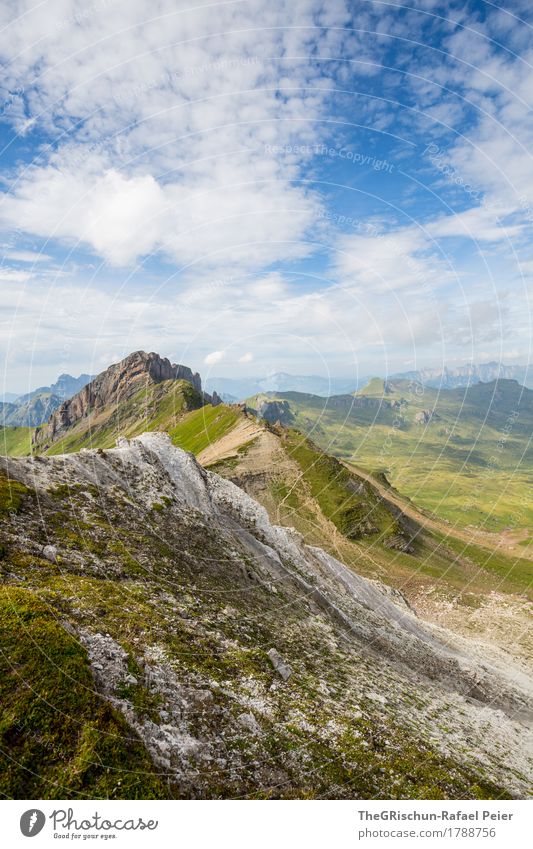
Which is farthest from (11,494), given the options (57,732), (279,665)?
(279,665)

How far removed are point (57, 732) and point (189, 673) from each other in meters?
6.88

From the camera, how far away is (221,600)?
29469 mm

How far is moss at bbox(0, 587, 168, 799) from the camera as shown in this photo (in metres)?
12.5

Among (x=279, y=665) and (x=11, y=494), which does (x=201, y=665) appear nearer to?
(x=279, y=665)

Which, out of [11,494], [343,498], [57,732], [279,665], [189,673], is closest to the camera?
[57,732]

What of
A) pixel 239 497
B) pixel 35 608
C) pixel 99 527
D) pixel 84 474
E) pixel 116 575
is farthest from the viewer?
pixel 239 497

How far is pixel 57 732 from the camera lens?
43.8 ft

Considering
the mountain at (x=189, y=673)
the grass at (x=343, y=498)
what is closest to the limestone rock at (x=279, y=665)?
the mountain at (x=189, y=673)

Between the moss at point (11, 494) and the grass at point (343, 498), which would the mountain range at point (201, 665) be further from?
the grass at point (343, 498)

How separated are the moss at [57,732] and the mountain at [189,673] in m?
0.05

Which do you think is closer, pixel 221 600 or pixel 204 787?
pixel 204 787
